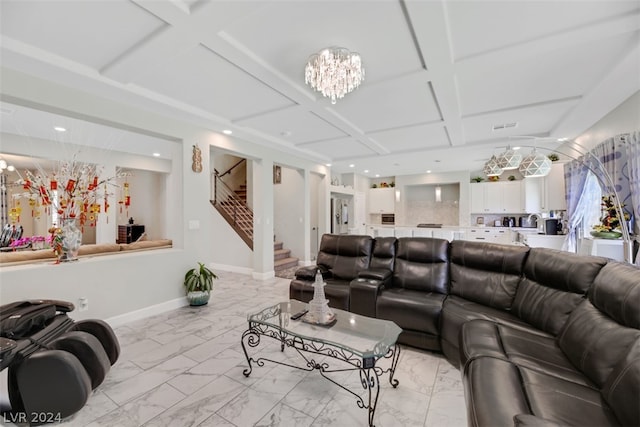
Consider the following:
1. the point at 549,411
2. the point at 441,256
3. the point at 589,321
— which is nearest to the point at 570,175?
the point at 441,256

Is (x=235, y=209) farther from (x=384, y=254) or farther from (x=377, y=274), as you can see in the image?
(x=377, y=274)

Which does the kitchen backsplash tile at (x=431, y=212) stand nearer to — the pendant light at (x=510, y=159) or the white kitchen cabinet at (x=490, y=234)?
the white kitchen cabinet at (x=490, y=234)

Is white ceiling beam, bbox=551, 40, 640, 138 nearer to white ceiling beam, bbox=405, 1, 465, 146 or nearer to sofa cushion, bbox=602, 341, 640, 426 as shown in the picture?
white ceiling beam, bbox=405, 1, 465, 146

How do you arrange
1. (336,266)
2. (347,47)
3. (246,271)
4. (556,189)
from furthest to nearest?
(246,271), (556,189), (336,266), (347,47)

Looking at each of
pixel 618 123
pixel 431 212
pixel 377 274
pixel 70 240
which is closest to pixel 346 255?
pixel 377 274

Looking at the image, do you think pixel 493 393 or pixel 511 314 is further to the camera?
pixel 511 314

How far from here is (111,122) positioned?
3061 mm

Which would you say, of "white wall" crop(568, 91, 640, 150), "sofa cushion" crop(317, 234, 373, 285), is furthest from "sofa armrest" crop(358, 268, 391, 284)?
"white wall" crop(568, 91, 640, 150)

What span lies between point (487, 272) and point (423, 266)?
0.63 m

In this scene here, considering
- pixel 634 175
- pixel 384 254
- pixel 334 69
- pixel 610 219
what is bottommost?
pixel 384 254

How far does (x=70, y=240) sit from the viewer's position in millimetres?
2961

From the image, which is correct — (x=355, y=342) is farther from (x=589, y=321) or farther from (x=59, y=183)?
(x=59, y=183)

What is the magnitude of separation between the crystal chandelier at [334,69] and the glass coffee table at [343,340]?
202 cm

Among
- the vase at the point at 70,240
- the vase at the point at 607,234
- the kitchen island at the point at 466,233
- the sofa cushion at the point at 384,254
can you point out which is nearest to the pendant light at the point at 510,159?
the vase at the point at 607,234
